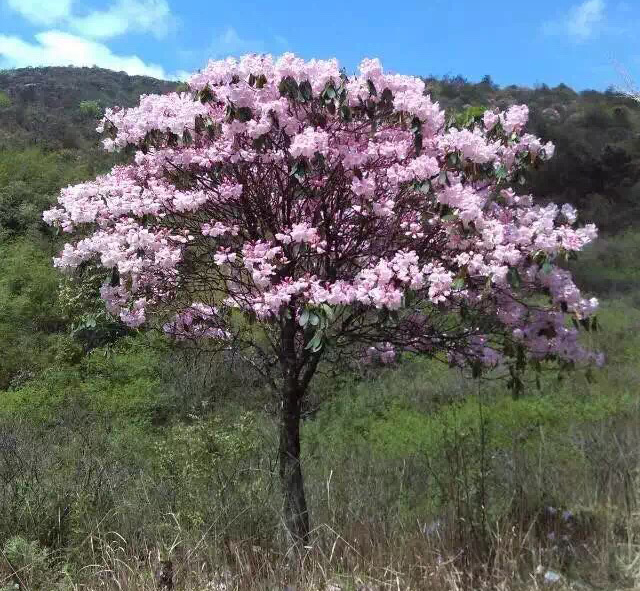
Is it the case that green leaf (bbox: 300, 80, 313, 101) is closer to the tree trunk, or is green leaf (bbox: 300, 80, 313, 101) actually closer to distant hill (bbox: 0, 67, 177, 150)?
the tree trunk

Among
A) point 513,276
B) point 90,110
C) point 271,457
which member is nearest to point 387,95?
point 513,276

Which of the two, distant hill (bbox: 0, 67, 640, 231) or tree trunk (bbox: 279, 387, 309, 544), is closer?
tree trunk (bbox: 279, 387, 309, 544)

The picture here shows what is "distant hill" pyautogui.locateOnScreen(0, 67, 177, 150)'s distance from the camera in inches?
1048

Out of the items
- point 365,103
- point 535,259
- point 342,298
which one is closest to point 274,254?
point 342,298

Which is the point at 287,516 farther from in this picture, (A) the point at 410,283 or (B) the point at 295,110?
(B) the point at 295,110

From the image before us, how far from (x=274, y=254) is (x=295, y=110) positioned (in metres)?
0.81

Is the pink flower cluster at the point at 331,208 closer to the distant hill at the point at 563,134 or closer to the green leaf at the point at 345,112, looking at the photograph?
the green leaf at the point at 345,112

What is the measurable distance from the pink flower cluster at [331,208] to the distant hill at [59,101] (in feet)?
16.7

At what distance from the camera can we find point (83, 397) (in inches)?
427

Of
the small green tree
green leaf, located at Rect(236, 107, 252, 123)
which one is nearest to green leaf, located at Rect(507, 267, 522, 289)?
green leaf, located at Rect(236, 107, 252, 123)

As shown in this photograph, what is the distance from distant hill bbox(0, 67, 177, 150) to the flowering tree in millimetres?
5071

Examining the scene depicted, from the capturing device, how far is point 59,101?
39.2m

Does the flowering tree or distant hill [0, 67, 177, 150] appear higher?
distant hill [0, 67, 177, 150]

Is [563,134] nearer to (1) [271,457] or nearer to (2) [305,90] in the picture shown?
(1) [271,457]
